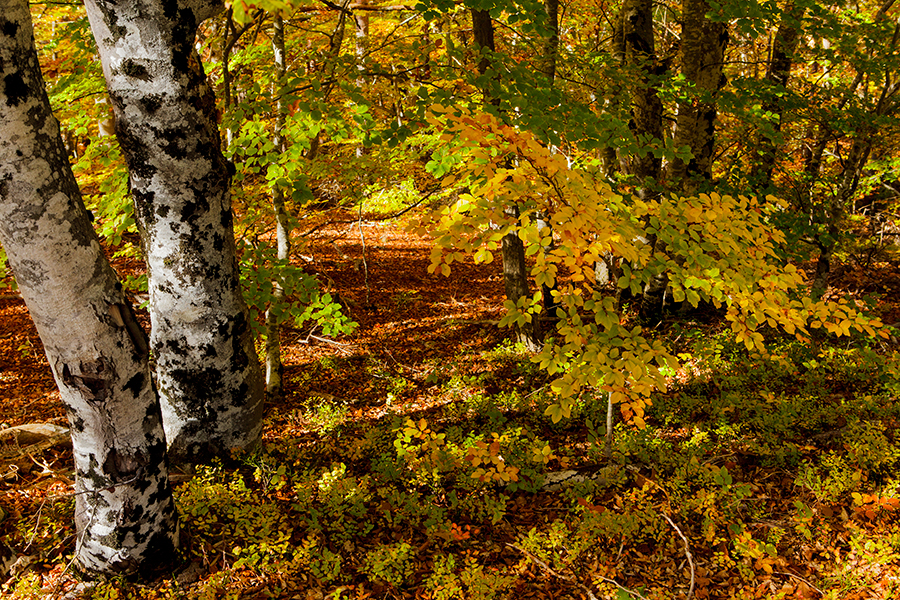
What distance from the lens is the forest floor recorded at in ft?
9.90

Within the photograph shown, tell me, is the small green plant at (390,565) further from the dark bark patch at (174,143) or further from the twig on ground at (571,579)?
the dark bark patch at (174,143)

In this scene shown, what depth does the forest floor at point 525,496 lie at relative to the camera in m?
3.02

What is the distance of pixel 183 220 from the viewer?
2.93 m

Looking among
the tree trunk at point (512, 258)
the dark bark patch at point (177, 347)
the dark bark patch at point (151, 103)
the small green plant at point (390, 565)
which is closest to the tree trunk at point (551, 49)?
the tree trunk at point (512, 258)

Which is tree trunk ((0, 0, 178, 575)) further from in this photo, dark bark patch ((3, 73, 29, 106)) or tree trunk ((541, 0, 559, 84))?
tree trunk ((541, 0, 559, 84))

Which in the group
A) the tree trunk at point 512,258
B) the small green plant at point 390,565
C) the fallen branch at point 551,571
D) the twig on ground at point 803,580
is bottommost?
the twig on ground at point 803,580

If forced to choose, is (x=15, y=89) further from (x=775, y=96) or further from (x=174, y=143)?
(x=775, y=96)

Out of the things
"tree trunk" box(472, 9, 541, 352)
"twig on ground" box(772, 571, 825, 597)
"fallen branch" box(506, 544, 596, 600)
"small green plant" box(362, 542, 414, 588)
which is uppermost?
"tree trunk" box(472, 9, 541, 352)

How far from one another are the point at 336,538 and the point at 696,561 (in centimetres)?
241

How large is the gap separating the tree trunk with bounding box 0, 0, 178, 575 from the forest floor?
0.71ft

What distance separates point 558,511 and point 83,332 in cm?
331

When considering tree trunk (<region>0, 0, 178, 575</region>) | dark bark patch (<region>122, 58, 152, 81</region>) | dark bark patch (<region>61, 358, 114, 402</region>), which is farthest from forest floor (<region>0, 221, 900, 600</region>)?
dark bark patch (<region>122, 58, 152, 81</region>)

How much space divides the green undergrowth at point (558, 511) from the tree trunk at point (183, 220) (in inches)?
16.6

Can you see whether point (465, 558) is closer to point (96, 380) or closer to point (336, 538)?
point (336, 538)
